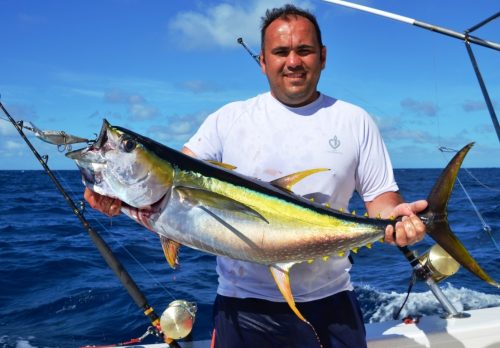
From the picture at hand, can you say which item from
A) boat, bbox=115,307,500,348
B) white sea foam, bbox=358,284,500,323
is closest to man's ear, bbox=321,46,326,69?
boat, bbox=115,307,500,348

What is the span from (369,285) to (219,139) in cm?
605

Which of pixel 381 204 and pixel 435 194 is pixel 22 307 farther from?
pixel 435 194

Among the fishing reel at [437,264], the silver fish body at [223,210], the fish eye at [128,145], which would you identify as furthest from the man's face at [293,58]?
the fishing reel at [437,264]

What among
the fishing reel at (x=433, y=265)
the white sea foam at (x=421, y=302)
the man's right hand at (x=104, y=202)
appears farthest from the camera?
the white sea foam at (x=421, y=302)

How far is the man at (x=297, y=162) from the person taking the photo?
2.76 m

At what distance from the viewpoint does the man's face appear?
2.75 metres

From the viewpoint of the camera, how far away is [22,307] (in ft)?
22.7

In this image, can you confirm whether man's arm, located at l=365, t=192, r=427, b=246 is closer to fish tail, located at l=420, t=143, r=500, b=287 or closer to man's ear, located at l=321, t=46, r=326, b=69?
fish tail, located at l=420, t=143, r=500, b=287

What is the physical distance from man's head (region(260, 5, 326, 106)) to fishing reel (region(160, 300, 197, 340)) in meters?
1.49

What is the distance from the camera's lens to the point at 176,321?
3152 millimetres

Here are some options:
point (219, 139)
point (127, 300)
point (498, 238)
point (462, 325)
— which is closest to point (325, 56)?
point (219, 139)

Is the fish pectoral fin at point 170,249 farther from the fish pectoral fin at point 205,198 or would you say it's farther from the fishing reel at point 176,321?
the fishing reel at point 176,321

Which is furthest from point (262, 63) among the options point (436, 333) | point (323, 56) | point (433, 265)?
point (436, 333)

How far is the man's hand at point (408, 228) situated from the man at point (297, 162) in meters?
0.21
